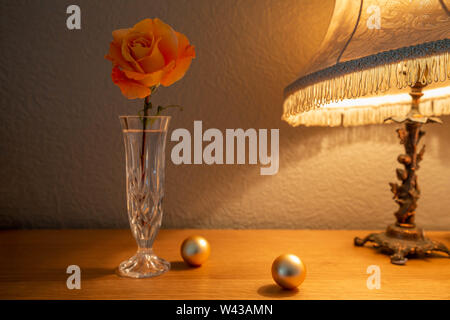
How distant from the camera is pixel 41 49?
2.63 feet

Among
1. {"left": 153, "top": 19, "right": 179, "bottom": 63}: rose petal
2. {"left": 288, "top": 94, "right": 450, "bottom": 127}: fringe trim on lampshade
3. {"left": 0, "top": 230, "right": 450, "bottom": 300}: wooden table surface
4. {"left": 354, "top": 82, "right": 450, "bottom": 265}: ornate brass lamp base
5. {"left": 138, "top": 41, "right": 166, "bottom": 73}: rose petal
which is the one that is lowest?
{"left": 0, "top": 230, "right": 450, "bottom": 300}: wooden table surface

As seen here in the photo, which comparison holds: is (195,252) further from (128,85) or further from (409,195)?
(409,195)

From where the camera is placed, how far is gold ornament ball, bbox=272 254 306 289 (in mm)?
479

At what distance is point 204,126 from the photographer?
82 cm

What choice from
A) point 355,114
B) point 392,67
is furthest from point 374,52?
point 355,114

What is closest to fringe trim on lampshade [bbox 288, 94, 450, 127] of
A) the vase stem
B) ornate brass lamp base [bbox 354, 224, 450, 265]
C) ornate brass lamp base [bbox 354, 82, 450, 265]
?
ornate brass lamp base [bbox 354, 82, 450, 265]

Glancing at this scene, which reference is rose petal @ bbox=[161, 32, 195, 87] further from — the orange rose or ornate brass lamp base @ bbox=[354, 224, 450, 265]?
ornate brass lamp base @ bbox=[354, 224, 450, 265]

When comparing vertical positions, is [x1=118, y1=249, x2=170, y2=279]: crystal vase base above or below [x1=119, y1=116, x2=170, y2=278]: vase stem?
below

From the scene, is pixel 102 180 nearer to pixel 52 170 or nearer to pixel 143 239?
pixel 52 170

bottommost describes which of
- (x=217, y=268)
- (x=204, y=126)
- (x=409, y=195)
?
(x=217, y=268)

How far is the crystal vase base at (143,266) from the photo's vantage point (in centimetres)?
54

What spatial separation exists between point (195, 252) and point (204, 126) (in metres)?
0.36

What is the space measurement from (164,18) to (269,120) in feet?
1.24

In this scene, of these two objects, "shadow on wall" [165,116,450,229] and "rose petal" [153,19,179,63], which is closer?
"rose petal" [153,19,179,63]
